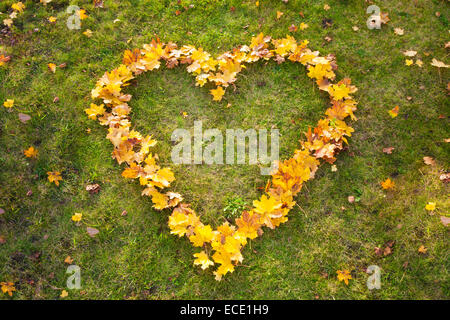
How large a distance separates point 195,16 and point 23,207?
10.6ft

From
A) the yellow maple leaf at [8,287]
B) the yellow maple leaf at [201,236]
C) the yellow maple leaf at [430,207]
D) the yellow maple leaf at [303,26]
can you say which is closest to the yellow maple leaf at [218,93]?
the yellow maple leaf at [303,26]

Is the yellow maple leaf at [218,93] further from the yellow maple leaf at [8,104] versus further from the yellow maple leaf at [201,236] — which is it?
the yellow maple leaf at [8,104]

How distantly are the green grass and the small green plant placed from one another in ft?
Result: 0.24

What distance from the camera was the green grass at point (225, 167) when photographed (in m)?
3.15

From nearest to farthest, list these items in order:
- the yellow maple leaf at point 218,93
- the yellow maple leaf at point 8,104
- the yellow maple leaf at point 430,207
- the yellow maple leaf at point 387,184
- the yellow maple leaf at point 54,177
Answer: the yellow maple leaf at point 430,207 < the yellow maple leaf at point 387,184 < the yellow maple leaf at point 54,177 < the yellow maple leaf at point 218,93 < the yellow maple leaf at point 8,104

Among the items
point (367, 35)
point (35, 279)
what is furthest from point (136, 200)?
point (367, 35)

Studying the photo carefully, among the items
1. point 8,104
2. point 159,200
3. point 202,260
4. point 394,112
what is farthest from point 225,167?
point 8,104

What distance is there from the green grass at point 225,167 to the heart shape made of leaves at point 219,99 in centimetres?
14

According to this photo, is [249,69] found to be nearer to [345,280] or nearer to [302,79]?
[302,79]

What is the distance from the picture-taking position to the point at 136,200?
11.5ft

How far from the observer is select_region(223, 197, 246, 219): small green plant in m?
3.41

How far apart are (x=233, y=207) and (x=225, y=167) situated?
0.48 meters

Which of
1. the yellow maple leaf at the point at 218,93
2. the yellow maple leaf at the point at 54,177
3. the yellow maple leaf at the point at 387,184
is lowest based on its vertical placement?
Result: the yellow maple leaf at the point at 387,184
